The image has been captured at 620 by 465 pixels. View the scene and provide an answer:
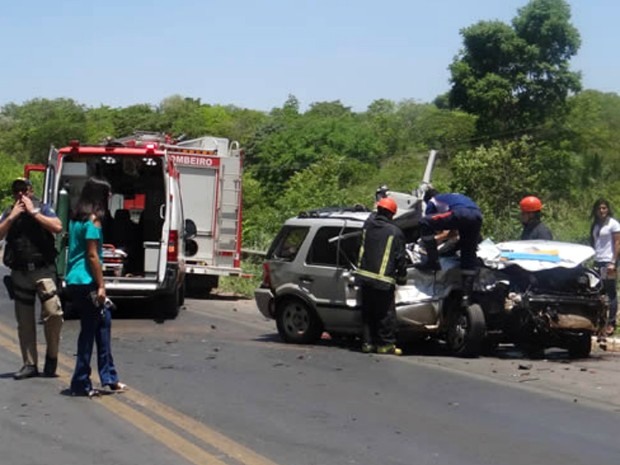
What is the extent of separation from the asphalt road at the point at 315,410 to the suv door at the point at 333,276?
0.38 metres

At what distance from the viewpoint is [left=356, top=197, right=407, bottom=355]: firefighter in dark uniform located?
12.2 meters

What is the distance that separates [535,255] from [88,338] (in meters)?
5.36

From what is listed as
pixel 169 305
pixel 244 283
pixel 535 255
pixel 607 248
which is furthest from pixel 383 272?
pixel 244 283

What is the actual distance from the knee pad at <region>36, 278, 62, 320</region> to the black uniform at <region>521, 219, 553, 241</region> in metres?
6.29

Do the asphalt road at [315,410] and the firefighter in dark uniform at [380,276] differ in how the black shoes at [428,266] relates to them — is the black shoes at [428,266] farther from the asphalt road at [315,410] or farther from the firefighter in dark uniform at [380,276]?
the asphalt road at [315,410]

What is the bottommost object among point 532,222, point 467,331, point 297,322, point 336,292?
point 297,322

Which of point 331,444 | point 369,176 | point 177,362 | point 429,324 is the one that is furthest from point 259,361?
point 369,176

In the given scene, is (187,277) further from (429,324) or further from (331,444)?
(331,444)

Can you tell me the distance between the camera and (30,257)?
981 cm

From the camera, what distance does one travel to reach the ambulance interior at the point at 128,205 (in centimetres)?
1677

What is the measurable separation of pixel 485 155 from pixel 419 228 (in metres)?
23.7

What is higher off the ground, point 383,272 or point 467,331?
point 383,272

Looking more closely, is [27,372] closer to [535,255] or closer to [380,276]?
[380,276]

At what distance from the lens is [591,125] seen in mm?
59562
